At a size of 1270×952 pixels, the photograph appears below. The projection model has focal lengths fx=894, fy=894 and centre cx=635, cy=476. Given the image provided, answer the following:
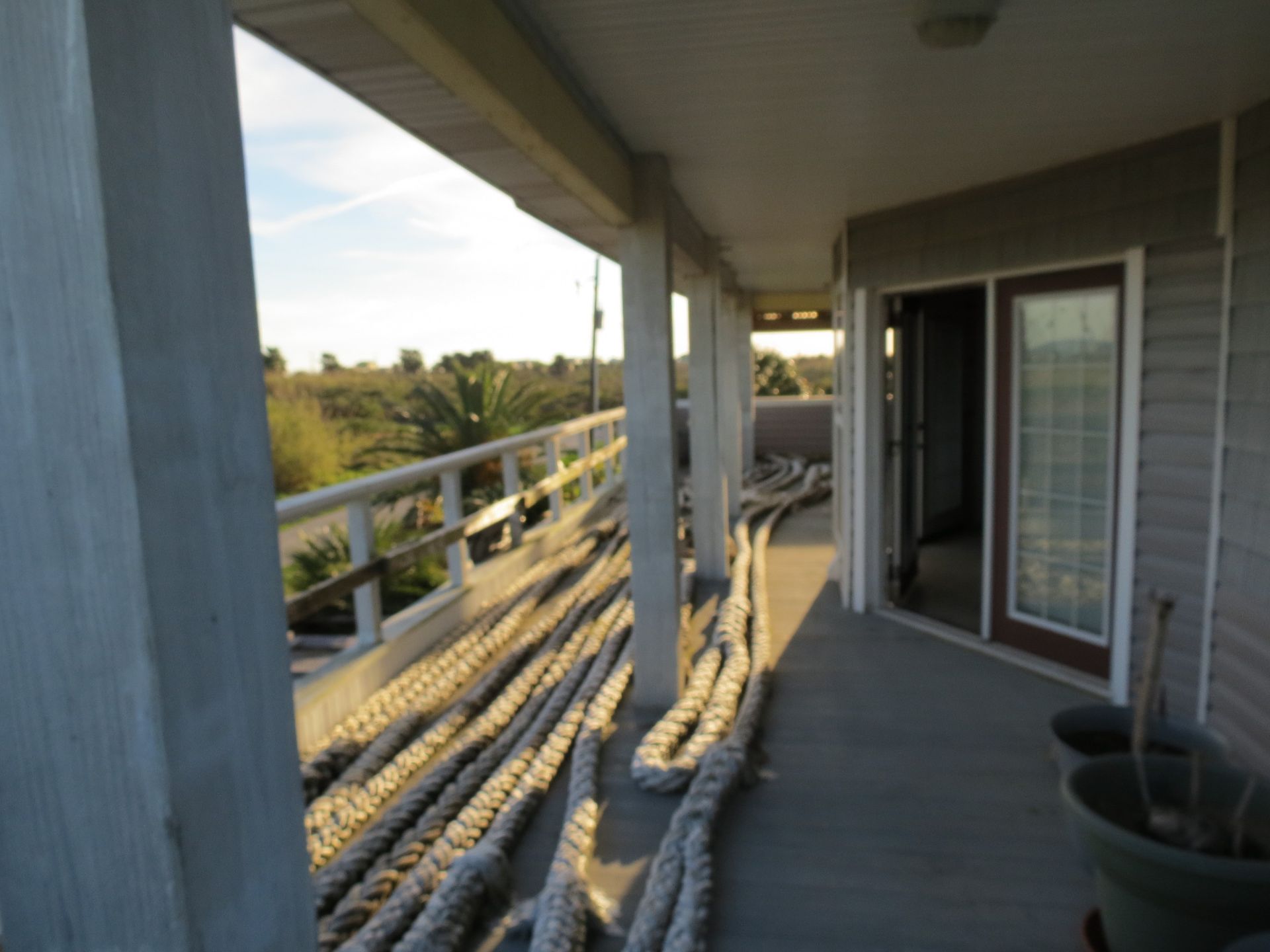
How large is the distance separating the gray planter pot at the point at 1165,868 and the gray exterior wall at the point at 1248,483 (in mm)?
979

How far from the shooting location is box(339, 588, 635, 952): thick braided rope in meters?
2.34

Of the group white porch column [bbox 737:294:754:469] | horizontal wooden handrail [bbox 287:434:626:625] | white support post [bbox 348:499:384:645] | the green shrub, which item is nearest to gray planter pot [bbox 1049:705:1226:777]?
horizontal wooden handrail [bbox 287:434:626:625]

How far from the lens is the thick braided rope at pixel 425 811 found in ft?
8.29

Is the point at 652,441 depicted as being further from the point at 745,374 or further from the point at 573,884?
the point at 745,374

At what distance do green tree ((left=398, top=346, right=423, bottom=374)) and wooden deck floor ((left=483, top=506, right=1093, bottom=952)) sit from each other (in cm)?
4936

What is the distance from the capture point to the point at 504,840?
278cm

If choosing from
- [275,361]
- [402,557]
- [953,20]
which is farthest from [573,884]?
[275,361]

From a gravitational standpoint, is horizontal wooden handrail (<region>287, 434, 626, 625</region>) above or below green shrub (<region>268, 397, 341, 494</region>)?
above

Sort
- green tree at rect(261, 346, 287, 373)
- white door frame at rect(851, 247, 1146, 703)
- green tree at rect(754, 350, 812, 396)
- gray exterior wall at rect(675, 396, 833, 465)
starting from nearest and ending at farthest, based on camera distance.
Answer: white door frame at rect(851, 247, 1146, 703), gray exterior wall at rect(675, 396, 833, 465), green tree at rect(754, 350, 812, 396), green tree at rect(261, 346, 287, 373)

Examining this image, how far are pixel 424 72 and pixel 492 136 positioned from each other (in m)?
0.81

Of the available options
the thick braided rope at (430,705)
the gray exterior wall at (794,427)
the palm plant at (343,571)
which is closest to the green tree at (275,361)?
the gray exterior wall at (794,427)

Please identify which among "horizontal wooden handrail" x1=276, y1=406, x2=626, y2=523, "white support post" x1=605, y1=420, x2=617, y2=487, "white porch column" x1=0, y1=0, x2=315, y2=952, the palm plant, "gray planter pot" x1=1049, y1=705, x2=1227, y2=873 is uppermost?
"white porch column" x1=0, y1=0, x2=315, y2=952

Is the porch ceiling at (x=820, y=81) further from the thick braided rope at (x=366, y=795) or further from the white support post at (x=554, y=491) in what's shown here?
the white support post at (x=554, y=491)

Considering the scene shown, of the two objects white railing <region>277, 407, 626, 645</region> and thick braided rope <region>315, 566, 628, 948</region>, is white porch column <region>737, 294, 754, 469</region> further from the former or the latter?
thick braided rope <region>315, 566, 628, 948</region>
